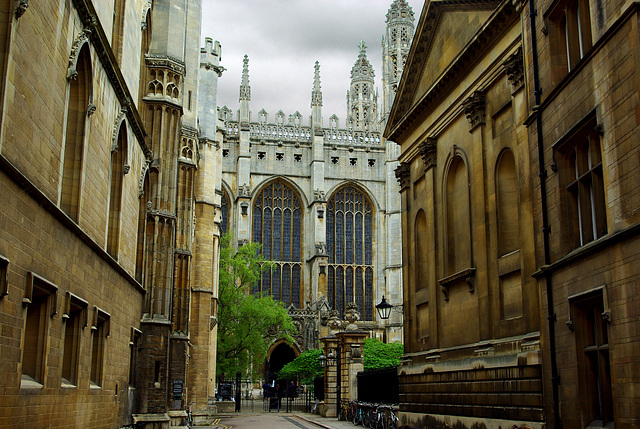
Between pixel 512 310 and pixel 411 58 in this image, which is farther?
pixel 411 58

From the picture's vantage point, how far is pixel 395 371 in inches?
1041

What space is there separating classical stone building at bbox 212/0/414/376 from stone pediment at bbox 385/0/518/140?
1313 inches

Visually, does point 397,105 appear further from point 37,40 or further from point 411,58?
point 37,40

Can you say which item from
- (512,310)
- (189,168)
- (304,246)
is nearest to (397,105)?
(189,168)

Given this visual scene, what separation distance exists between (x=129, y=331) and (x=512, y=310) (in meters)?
9.75

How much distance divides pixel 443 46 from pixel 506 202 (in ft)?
22.9

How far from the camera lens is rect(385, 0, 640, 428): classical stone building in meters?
11.4

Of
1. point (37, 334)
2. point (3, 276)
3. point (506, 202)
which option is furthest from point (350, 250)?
point (3, 276)

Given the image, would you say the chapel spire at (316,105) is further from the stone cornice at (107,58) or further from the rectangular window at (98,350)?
the rectangular window at (98,350)

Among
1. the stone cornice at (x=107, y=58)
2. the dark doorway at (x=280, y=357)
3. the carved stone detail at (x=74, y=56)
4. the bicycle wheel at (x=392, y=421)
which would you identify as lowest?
the bicycle wheel at (x=392, y=421)

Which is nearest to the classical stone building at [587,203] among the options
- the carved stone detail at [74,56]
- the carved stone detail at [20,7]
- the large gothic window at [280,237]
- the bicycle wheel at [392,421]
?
the carved stone detail at [20,7]

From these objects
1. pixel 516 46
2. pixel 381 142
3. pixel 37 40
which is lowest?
pixel 37 40

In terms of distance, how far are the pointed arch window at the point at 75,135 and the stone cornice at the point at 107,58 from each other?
43cm

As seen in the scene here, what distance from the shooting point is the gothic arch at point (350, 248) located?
61.1 metres
